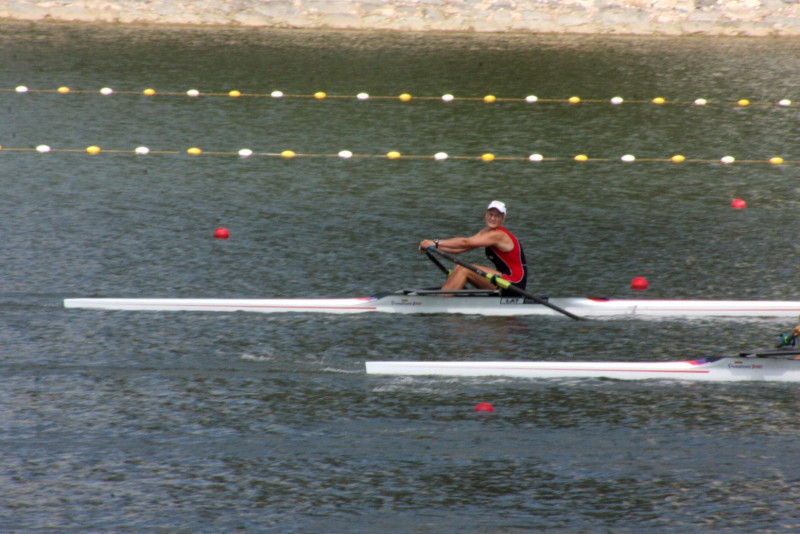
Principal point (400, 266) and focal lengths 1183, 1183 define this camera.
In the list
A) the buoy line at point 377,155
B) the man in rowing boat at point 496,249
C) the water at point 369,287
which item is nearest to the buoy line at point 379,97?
the water at point 369,287

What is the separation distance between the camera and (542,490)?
6.43 m

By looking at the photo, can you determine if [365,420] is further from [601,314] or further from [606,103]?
[606,103]

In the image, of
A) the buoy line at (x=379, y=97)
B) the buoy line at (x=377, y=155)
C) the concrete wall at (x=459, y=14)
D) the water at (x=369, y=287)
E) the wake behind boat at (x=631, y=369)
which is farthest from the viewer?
the concrete wall at (x=459, y=14)

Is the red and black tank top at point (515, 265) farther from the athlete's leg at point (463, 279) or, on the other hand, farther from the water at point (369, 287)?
the water at point (369, 287)

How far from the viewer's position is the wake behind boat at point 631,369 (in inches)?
317

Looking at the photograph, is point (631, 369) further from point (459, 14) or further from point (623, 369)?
point (459, 14)

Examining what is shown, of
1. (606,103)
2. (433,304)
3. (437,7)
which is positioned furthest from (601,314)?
(437,7)

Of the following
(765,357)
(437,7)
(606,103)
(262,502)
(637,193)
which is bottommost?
(262,502)

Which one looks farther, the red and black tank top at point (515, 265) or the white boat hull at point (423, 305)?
the red and black tank top at point (515, 265)

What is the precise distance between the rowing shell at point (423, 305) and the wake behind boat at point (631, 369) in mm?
1346

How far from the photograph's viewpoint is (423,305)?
9664 mm

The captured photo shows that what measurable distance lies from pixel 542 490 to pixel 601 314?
10.8ft

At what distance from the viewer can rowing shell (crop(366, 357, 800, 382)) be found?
8062 mm

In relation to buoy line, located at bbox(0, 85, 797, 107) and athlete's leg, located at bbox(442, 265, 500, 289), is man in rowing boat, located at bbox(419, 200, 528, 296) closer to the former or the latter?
athlete's leg, located at bbox(442, 265, 500, 289)
